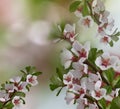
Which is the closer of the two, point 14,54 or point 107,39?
point 107,39

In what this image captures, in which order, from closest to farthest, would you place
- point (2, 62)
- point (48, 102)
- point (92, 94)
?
point (92, 94) → point (48, 102) → point (2, 62)

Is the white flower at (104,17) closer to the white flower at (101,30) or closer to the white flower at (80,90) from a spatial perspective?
the white flower at (101,30)

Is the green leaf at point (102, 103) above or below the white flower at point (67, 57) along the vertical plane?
below

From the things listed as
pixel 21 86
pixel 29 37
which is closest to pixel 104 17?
pixel 21 86

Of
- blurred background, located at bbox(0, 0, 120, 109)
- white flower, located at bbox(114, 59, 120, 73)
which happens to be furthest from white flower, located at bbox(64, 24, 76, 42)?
blurred background, located at bbox(0, 0, 120, 109)

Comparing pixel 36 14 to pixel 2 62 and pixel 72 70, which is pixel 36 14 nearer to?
pixel 2 62

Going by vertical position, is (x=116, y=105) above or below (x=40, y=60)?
below

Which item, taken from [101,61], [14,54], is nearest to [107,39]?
[101,61]

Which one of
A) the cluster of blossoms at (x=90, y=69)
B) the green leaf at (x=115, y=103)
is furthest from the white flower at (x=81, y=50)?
the green leaf at (x=115, y=103)

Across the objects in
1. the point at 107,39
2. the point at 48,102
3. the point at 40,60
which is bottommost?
the point at 107,39
